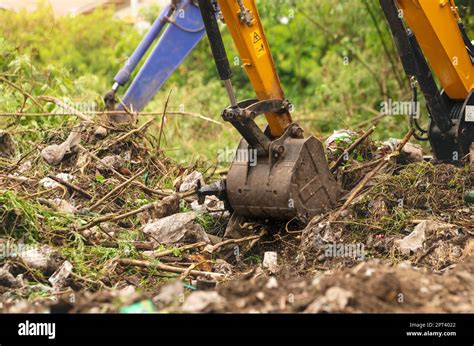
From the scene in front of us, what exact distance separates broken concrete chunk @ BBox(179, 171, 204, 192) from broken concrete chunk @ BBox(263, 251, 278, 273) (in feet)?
4.59

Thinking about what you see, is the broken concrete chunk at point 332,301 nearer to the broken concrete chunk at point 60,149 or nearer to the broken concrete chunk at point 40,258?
the broken concrete chunk at point 40,258

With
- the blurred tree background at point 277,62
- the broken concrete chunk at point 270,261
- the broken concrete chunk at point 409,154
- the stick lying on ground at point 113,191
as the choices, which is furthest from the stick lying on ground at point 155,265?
the blurred tree background at point 277,62

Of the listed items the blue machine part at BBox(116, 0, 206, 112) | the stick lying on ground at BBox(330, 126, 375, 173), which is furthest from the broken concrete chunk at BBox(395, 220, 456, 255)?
the blue machine part at BBox(116, 0, 206, 112)

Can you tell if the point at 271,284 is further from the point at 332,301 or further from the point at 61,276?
the point at 61,276

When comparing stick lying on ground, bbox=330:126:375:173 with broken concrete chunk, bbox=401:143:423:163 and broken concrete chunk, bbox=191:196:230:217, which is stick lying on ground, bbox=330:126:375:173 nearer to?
broken concrete chunk, bbox=401:143:423:163

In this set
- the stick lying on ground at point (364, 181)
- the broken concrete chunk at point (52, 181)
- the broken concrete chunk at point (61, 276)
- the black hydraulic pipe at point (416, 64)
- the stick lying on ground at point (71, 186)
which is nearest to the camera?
the broken concrete chunk at point (61, 276)

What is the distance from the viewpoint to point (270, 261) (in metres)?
7.43

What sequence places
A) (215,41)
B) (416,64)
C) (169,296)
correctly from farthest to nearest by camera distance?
(416,64), (215,41), (169,296)

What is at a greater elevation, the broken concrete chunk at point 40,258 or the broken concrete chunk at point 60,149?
the broken concrete chunk at point 60,149

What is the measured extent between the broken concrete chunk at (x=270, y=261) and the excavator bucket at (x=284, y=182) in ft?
1.06

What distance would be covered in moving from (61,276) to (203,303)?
7.30 feet

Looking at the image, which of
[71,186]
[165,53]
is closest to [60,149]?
[71,186]

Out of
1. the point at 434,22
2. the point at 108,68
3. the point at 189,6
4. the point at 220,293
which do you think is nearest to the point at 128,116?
the point at 189,6

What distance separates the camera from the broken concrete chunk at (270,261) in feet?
24.1
